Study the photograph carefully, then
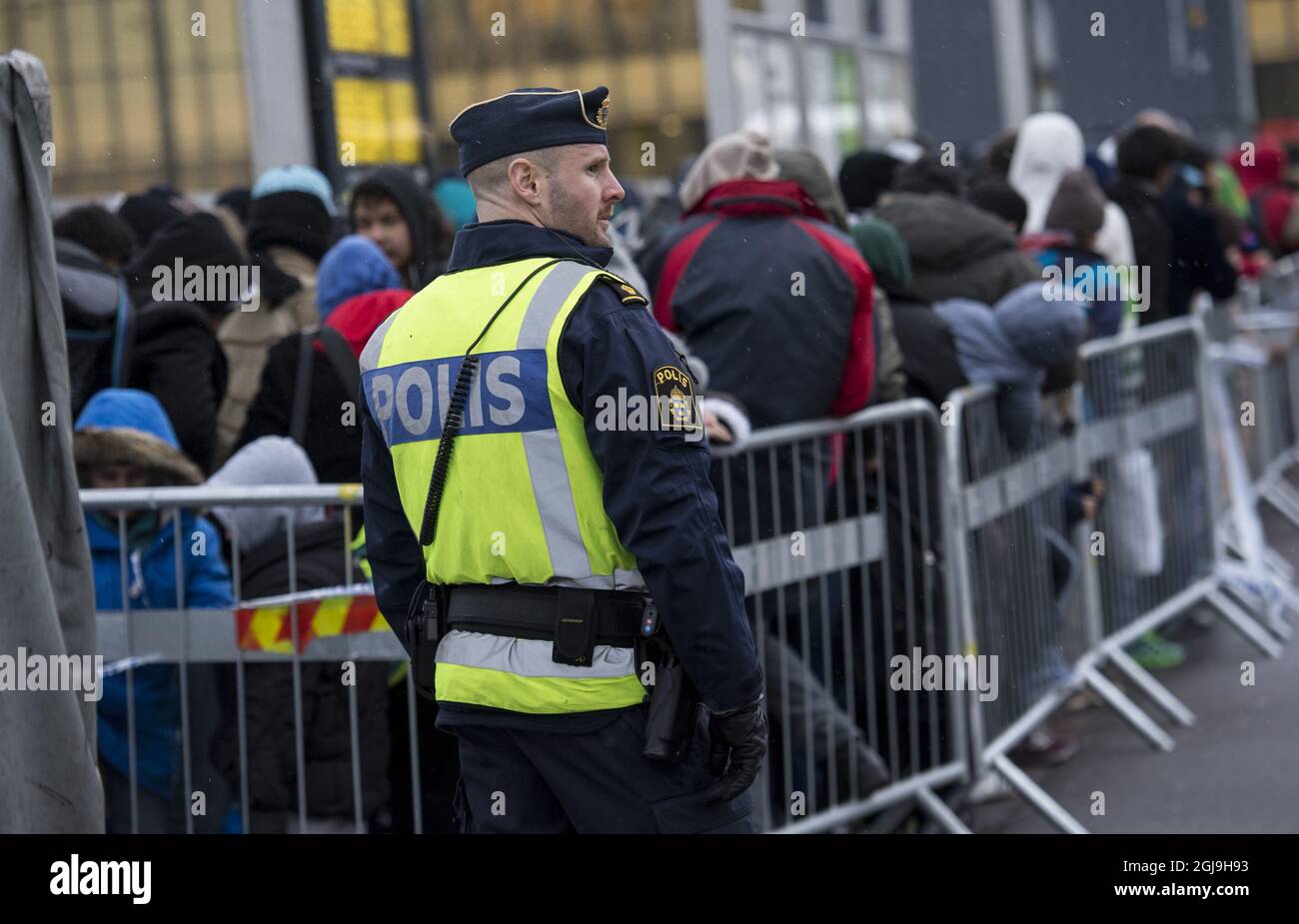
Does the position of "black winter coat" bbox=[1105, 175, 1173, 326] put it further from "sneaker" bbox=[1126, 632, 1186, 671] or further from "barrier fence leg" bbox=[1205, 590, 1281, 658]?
"sneaker" bbox=[1126, 632, 1186, 671]

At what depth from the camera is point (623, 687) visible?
11.0 ft

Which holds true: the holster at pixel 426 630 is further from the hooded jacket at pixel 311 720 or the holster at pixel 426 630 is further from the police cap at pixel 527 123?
the hooded jacket at pixel 311 720

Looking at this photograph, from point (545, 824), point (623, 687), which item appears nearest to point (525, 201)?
point (623, 687)

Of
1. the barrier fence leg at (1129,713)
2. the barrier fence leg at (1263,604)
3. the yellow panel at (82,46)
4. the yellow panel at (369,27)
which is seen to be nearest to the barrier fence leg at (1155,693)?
the barrier fence leg at (1129,713)

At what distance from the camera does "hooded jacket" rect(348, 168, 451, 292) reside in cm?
653

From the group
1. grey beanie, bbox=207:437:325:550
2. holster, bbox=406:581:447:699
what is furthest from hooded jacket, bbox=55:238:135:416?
holster, bbox=406:581:447:699

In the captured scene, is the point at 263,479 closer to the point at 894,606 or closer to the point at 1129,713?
the point at 894,606

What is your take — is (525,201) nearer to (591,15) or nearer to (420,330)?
(420,330)

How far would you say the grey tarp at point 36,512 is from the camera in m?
3.75

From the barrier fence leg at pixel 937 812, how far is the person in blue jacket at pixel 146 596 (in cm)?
222

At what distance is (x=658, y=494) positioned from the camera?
3.24m

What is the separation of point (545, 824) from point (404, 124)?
7872mm

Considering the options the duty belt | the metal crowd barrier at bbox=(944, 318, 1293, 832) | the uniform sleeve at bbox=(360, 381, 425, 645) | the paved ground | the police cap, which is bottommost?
the paved ground

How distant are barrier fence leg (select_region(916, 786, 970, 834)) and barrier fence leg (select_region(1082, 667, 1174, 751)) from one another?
1498mm
